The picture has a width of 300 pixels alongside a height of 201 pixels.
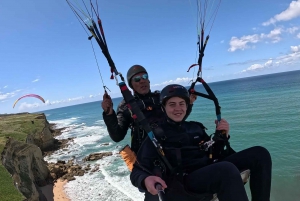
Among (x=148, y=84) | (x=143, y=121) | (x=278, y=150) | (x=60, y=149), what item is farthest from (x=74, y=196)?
(x=60, y=149)

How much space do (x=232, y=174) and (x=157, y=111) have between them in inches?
79.8

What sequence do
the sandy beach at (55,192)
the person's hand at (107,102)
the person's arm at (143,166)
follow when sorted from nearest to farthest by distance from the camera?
the person's arm at (143,166) → the person's hand at (107,102) → the sandy beach at (55,192)

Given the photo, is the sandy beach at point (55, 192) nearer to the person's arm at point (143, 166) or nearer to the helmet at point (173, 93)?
the person's arm at point (143, 166)

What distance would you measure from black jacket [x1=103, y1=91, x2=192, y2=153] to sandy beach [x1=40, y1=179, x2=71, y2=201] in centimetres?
1343

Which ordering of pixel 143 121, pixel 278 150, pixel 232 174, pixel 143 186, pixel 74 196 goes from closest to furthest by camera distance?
1. pixel 232 174
2. pixel 143 186
3. pixel 143 121
4. pixel 74 196
5. pixel 278 150

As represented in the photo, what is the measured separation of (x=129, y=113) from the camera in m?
4.66

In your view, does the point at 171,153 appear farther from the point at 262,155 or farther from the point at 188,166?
the point at 262,155

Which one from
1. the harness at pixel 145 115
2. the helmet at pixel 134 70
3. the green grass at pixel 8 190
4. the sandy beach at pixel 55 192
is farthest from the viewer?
the sandy beach at pixel 55 192

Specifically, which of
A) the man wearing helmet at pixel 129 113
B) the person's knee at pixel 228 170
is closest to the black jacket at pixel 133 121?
the man wearing helmet at pixel 129 113

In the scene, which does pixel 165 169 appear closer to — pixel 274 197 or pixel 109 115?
pixel 109 115

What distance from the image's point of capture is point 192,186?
287 centimetres

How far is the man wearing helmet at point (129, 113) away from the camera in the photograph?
13.9 ft

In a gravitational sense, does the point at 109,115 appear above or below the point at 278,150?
above

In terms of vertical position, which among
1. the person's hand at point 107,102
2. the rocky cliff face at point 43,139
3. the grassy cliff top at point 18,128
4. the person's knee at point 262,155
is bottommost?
the rocky cliff face at point 43,139
